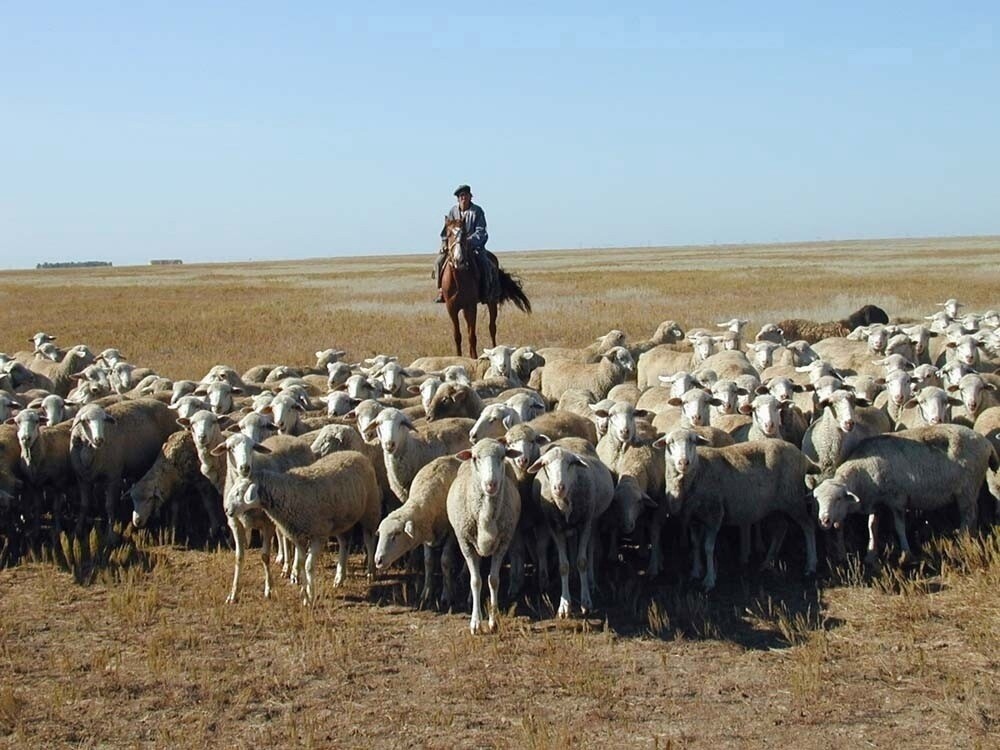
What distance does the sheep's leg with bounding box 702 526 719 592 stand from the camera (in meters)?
8.29

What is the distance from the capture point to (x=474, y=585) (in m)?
7.65

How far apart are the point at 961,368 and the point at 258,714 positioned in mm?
8853

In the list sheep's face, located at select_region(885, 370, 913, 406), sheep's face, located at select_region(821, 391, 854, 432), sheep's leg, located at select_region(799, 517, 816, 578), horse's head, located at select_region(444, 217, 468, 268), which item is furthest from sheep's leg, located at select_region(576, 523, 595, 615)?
horse's head, located at select_region(444, 217, 468, 268)

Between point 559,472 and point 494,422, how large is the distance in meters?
2.14

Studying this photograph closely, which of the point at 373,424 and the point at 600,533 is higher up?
the point at 373,424

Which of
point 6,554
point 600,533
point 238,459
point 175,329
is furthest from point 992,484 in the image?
point 175,329

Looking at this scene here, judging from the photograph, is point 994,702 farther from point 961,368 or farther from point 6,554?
point 6,554

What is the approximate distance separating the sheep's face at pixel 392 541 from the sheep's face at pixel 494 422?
1.68 metres

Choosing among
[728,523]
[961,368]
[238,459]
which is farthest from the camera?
[961,368]

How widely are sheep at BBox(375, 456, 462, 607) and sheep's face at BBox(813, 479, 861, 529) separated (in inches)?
114

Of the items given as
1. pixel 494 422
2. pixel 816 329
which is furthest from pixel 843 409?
pixel 816 329

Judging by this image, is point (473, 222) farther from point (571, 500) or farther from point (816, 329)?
point (571, 500)

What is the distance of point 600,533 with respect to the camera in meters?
9.21

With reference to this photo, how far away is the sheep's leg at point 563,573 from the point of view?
773 centimetres
